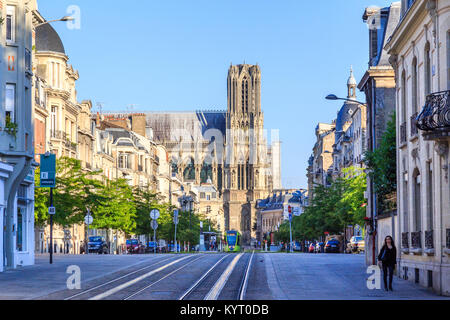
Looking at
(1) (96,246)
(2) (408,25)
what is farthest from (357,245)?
(2) (408,25)

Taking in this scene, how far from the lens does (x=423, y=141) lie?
1059 inches

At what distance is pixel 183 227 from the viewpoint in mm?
112062

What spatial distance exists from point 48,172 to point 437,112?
79.7 ft

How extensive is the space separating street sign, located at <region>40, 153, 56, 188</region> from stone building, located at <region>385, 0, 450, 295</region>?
55.8 ft

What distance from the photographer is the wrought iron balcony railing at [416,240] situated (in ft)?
90.8

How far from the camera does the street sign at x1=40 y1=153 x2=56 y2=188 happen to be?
4250cm

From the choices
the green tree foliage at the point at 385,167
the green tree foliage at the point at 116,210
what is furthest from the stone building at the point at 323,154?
the green tree foliage at the point at 385,167

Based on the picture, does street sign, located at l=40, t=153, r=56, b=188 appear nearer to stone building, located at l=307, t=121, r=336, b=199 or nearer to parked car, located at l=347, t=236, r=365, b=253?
parked car, located at l=347, t=236, r=365, b=253

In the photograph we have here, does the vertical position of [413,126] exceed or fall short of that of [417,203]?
it exceeds it

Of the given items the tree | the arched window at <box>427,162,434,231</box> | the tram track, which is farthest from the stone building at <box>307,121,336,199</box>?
the arched window at <box>427,162,434,231</box>

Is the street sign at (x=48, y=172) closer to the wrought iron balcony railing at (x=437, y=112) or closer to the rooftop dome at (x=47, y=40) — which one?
the wrought iron balcony railing at (x=437, y=112)

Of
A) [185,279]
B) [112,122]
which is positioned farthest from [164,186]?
[185,279]

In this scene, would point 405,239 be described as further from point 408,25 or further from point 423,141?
point 408,25

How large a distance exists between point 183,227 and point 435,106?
90.4 m
